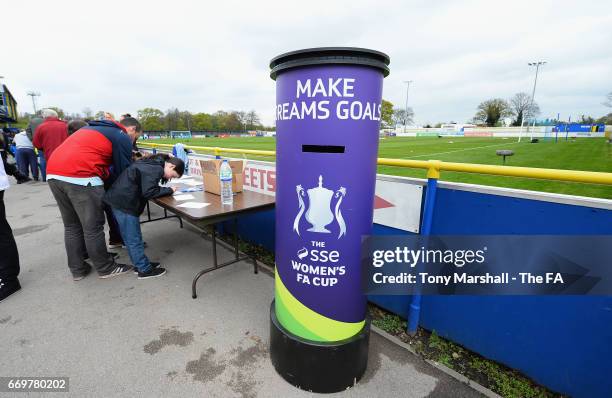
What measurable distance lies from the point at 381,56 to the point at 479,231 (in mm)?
1330

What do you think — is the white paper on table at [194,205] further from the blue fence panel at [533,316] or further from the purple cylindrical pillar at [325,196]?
the blue fence panel at [533,316]

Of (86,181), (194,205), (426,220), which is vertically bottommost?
(194,205)

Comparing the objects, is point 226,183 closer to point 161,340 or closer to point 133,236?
point 133,236

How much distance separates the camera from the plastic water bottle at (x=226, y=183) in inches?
119

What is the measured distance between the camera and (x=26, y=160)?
9141 millimetres

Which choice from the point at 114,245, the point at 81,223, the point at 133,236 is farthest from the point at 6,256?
the point at 114,245

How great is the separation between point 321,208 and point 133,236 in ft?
8.08

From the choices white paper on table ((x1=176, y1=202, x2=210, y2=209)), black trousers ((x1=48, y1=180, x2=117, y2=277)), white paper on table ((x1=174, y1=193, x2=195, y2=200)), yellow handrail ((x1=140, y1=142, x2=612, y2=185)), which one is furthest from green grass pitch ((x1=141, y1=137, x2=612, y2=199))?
black trousers ((x1=48, y1=180, x2=117, y2=277))

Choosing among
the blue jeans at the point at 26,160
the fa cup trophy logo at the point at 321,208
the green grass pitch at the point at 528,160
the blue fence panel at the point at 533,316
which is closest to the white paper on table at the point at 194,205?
the fa cup trophy logo at the point at 321,208

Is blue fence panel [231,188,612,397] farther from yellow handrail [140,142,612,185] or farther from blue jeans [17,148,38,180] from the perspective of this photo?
blue jeans [17,148,38,180]

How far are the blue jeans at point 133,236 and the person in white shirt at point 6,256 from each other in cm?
93

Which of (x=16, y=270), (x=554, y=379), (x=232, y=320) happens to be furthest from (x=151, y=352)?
(x=554, y=379)

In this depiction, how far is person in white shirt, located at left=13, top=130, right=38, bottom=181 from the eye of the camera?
8.71 metres

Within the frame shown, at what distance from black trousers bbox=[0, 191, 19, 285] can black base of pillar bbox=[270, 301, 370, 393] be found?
2.84 meters
